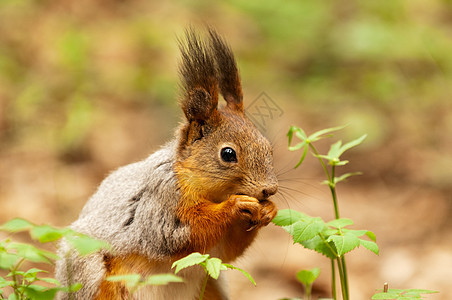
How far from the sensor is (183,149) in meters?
2.27

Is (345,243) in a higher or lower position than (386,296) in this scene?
higher

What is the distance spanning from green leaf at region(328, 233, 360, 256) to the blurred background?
1.69 meters

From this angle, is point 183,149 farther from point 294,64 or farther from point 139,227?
point 294,64

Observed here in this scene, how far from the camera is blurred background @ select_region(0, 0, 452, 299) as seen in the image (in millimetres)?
3879

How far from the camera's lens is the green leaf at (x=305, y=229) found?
1.80 m

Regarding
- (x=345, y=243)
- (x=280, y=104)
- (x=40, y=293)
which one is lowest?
(x=40, y=293)

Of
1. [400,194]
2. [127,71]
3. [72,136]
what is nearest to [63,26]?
[127,71]

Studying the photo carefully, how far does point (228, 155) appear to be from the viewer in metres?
2.17

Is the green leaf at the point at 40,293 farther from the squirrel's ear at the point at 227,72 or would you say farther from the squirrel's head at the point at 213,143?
the squirrel's ear at the point at 227,72

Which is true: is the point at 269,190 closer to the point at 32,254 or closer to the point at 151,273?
the point at 151,273

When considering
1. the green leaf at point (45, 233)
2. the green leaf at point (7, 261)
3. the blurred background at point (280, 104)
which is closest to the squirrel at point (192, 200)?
the green leaf at point (7, 261)

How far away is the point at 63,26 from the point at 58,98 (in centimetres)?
106

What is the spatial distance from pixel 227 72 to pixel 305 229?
793 millimetres

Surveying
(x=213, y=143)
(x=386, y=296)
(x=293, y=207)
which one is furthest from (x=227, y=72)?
(x=293, y=207)
